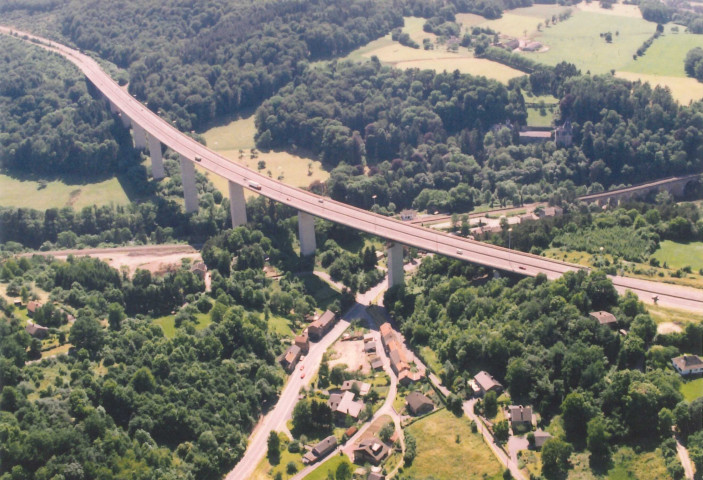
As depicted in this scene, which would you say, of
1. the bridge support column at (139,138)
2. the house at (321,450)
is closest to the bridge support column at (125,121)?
the bridge support column at (139,138)

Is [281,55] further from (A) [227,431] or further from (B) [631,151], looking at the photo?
(A) [227,431]

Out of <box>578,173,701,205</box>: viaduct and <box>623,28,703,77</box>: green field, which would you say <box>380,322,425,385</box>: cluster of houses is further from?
<box>623,28,703,77</box>: green field

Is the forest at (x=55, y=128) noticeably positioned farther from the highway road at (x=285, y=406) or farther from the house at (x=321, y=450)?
the house at (x=321, y=450)

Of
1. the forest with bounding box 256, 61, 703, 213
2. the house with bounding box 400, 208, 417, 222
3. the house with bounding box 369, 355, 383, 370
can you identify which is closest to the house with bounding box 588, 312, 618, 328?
the house with bounding box 369, 355, 383, 370

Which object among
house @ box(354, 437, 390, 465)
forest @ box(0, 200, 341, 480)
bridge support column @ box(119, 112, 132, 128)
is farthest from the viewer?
bridge support column @ box(119, 112, 132, 128)

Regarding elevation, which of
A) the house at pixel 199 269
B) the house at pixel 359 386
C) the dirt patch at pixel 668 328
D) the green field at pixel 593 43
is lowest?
the house at pixel 359 386

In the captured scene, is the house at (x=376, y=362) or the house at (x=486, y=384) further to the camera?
the house at (x=376, y=362)
